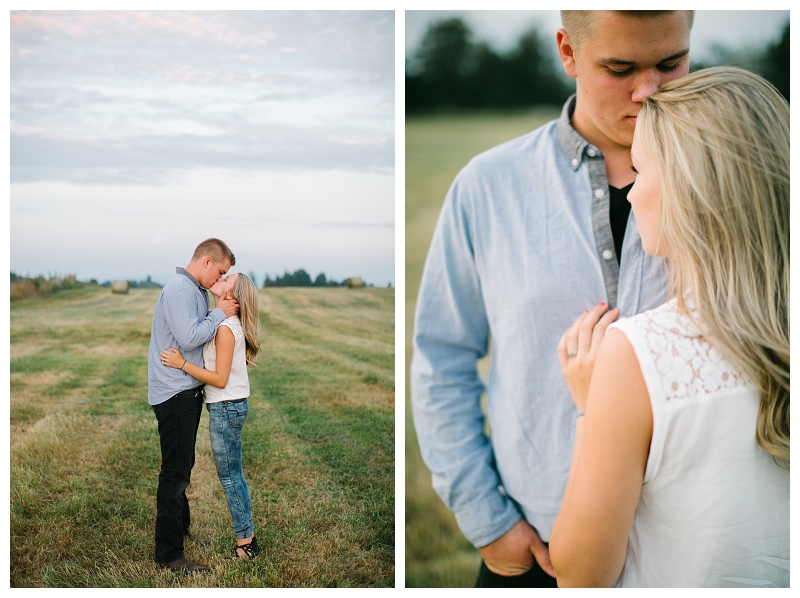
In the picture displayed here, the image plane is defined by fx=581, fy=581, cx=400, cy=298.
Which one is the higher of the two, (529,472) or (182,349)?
(182,349)

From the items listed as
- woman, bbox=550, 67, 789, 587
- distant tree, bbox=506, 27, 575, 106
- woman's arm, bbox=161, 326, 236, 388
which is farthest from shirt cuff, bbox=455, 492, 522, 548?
distant tree, bbox=506, 27, 575, 106

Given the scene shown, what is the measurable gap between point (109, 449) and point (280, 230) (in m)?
0.99

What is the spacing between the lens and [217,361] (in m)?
2.01

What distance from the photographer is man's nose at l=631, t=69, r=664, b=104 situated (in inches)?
57.3

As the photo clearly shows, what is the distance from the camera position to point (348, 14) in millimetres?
2100

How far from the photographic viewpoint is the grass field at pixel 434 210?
88.4 inches

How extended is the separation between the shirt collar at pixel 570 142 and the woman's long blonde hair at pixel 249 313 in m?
1.16

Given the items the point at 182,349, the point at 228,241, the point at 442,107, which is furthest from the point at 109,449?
the point at 442,107

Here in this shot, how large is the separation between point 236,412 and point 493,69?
1610mm

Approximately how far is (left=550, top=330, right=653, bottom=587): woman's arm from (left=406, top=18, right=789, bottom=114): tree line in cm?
138

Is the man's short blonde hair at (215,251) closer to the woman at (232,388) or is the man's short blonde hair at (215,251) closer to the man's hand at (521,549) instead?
the woman at (232,388)

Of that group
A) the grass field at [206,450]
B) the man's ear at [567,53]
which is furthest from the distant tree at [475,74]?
the grass field at [206,450]
